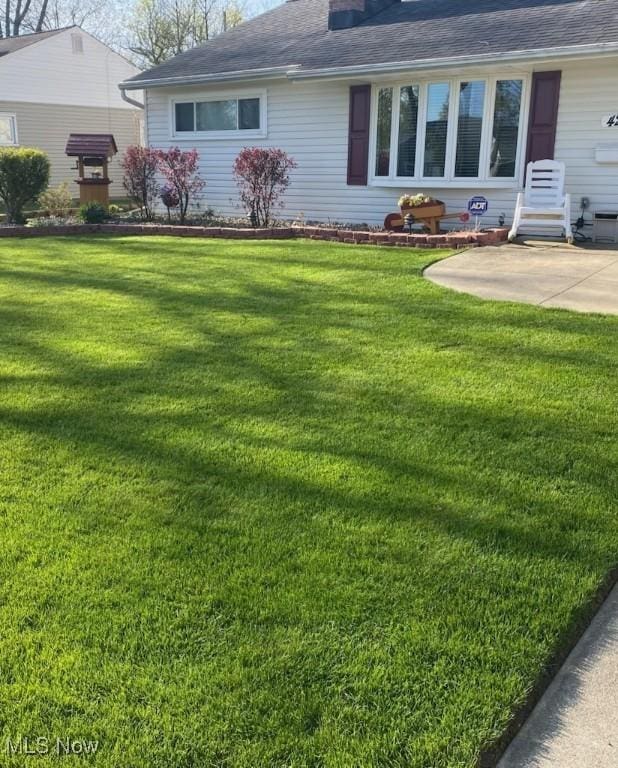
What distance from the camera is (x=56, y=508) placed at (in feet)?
8.27

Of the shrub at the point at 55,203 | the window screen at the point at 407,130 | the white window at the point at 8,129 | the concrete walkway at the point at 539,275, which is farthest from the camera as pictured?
the white window at the point at 8,129

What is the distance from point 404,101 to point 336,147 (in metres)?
1.47

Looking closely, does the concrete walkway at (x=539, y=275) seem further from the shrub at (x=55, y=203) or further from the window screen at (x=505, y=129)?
the shrub at (x=55, y=203)

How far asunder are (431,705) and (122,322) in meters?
3.98

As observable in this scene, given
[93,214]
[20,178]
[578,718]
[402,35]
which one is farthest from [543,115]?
[578,718]

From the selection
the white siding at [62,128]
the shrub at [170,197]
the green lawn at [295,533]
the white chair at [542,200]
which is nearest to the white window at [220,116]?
the shrub at [170,197]

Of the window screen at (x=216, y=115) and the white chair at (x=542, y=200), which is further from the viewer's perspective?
the window screen at (x=216, y=115)

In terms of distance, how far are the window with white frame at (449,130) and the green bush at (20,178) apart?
5.74 metres

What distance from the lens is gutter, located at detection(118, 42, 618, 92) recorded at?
8719mm

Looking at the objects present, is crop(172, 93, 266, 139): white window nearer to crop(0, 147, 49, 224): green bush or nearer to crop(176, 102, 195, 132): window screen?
crop(176, 102, 195, 132): window screen

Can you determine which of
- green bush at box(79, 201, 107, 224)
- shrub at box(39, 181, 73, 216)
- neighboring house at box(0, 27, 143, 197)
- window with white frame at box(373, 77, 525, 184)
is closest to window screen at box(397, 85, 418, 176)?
window with white frame at box(373, 77, 525, 184)

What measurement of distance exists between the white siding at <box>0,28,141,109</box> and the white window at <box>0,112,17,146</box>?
1.85 feet

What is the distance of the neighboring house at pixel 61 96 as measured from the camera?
2264 cm

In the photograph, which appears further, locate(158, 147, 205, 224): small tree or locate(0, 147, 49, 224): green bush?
locate(0, 147, 49, 224): green bush
